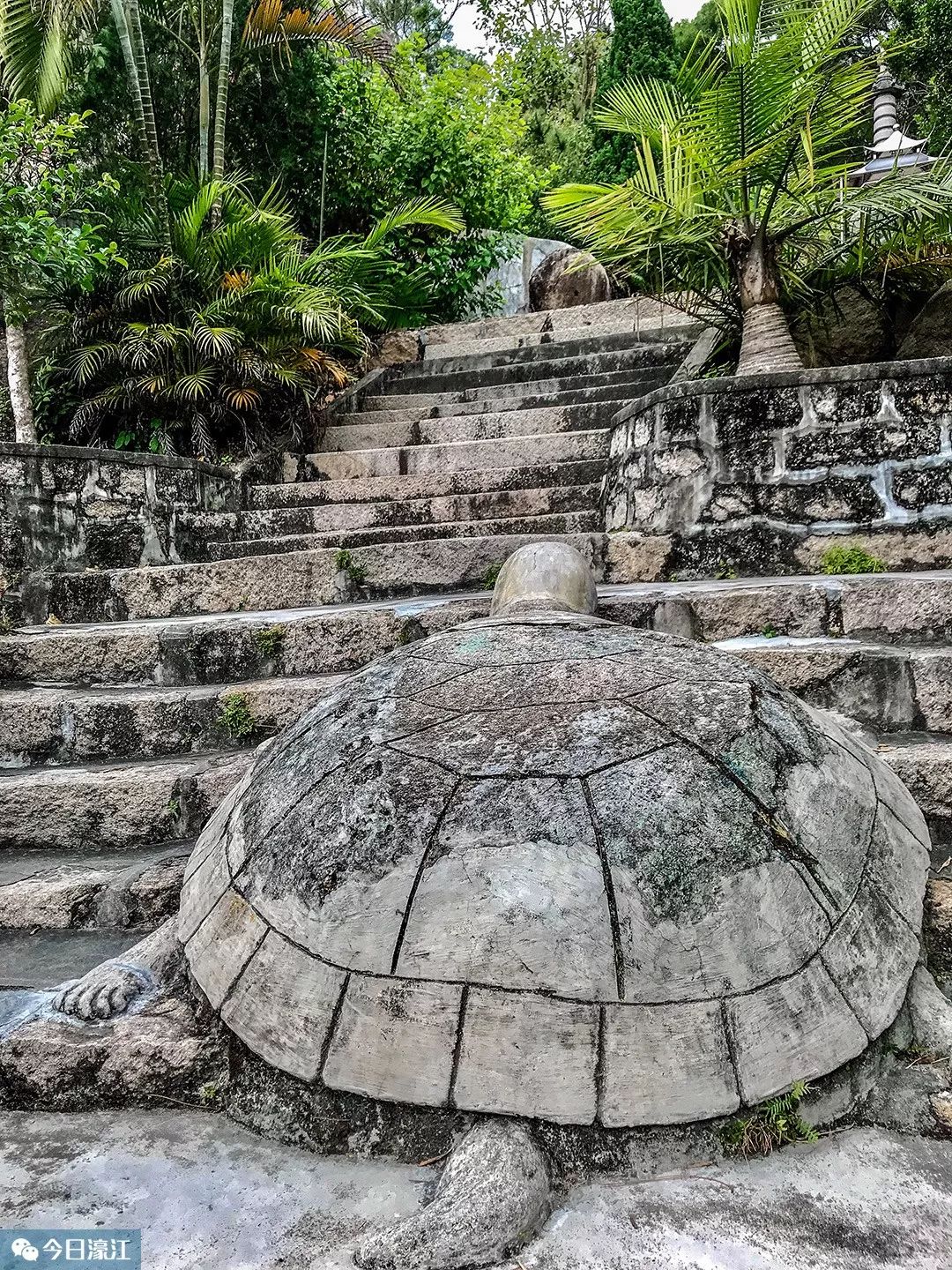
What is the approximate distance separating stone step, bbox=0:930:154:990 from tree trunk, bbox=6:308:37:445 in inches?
206

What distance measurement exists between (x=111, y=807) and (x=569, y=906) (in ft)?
6.33

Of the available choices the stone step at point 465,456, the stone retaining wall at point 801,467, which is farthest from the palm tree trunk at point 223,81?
the stone retaining wall at point 801,467

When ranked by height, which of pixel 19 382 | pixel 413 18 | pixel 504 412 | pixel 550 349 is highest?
pixel 413 18

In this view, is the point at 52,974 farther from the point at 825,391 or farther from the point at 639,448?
the point at 825,391

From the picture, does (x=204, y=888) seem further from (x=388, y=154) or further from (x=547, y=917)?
(x=388, y=154)

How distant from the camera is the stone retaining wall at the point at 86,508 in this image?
4293 mm

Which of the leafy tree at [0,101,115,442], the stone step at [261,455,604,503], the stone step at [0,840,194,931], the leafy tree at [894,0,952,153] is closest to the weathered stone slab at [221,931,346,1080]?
the stone step at [0,840,194,931]

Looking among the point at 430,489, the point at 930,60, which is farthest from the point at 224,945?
the point at 930,60

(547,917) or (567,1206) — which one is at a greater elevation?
(547,917)

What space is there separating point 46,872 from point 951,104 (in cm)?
1252

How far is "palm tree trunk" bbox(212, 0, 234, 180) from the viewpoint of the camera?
7.02m

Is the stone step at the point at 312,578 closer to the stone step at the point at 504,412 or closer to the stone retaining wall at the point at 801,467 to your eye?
the stone retaining wall at the point at 801,467

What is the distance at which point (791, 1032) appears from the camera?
1241mm

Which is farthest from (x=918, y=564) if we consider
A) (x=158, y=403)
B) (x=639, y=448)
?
(x=158, y=403)
